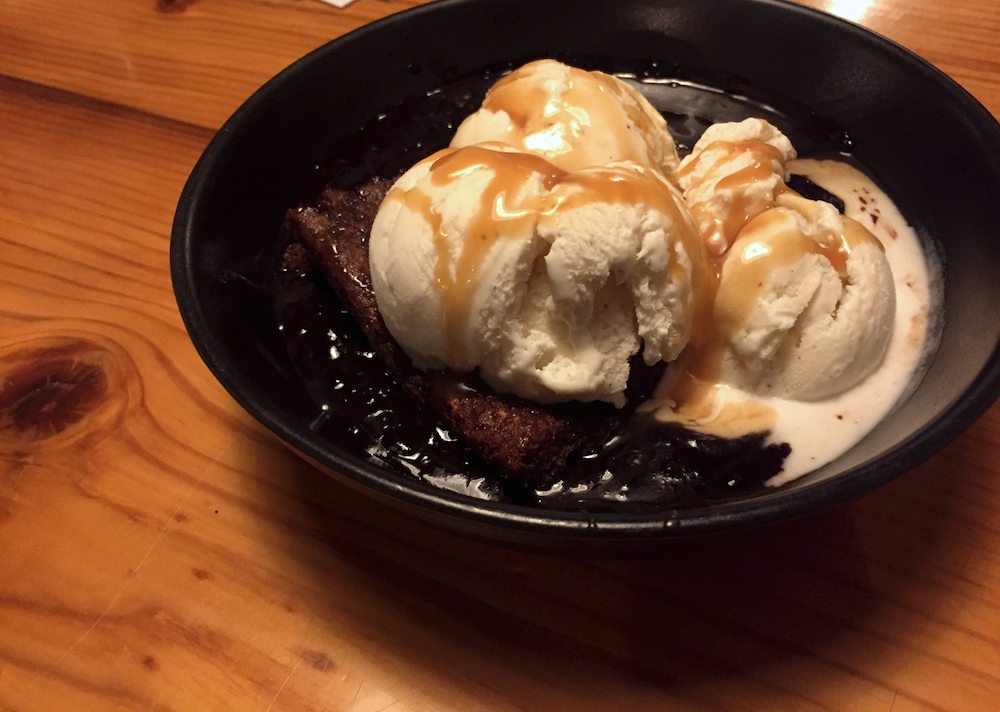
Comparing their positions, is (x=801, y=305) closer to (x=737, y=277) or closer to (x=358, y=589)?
(x=737, y=277)

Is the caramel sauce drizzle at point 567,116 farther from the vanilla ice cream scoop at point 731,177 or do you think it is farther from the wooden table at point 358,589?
the wooden table at point 358,589

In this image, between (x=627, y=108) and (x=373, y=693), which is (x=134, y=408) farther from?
(x=627, y=108)

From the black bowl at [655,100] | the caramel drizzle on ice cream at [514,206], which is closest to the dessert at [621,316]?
the caramel drizzle on ice cream at [514,206]

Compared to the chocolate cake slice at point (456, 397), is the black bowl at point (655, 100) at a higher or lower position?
higher

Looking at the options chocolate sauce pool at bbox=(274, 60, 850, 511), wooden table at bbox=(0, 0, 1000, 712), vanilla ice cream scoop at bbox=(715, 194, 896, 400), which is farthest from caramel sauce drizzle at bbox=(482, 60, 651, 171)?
wooden table at bbox=(0, 0, 1000, 712)

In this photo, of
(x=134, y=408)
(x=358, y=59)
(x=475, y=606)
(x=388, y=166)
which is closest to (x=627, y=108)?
(x=388, y=166)
